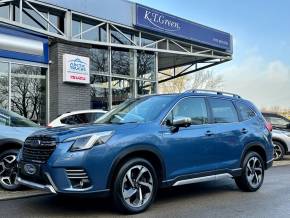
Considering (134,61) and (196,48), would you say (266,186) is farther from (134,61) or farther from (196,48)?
(196,48)

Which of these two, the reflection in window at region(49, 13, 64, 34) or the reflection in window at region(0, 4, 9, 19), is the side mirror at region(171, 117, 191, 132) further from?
the reflection in window at region(49, 13, 64, 34)

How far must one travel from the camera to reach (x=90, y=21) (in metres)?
16.5

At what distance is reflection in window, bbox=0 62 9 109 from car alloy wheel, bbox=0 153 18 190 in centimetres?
608

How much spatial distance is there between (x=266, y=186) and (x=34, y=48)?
28.3 feet

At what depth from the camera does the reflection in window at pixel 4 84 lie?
45.6ft

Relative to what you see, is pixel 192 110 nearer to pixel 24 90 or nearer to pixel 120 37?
pixel 24 90

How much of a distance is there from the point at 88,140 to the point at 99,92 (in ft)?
36.5

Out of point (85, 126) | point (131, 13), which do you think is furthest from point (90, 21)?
point (85, 126)

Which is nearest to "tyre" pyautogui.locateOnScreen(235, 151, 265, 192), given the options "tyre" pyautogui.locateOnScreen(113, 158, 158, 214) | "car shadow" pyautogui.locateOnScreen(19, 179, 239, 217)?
"car shadow" pyautogui.locateOnScreen(19, 179, 239, 217)

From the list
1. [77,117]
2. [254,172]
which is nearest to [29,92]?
[77,117]

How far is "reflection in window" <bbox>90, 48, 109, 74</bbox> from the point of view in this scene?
55.3ft

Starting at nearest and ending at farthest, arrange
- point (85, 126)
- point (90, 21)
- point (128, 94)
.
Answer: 1. point (85, 126)
2. point (90, 21)
3. point (128, 94)

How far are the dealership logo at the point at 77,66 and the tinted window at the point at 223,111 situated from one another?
8.12 meters

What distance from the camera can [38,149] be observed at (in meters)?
6.25
